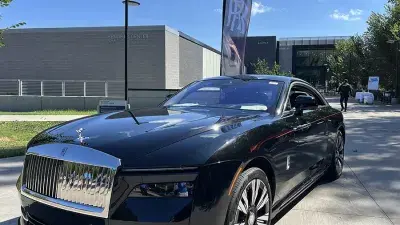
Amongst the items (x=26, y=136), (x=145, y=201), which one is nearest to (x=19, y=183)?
(x=145, y=201)

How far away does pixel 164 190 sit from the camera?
2.61 meters

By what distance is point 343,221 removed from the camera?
435cm

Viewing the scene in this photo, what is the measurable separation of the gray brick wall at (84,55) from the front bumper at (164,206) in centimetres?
2509

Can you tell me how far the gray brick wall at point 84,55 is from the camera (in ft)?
91.0

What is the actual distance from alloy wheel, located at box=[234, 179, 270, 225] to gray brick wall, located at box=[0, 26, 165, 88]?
24.5m

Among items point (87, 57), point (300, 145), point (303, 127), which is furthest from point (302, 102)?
A: point (87, 57)

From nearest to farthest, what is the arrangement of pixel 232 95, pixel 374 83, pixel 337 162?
pixel 232 95
pixel 337 162
pixel 374 83

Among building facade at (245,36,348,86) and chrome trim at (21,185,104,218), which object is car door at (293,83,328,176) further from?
building facade at (245,36,348,86)

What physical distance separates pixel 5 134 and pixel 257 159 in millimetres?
10370

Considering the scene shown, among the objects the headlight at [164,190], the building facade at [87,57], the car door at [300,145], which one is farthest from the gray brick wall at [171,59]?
the headlight at [164,190]

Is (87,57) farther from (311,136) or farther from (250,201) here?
(250,201)

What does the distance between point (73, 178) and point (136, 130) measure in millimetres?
615

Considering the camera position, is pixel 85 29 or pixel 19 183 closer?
pixel 19 183

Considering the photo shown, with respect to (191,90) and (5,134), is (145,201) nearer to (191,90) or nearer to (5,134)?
(191,90)
